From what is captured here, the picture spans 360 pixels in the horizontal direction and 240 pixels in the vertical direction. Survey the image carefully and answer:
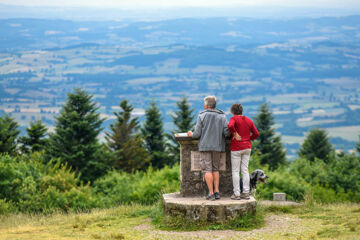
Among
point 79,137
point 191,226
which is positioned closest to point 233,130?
point 191,226

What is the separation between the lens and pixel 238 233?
961 centimetres

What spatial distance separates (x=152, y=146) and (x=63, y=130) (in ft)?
67.3

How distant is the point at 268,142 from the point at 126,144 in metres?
21.8

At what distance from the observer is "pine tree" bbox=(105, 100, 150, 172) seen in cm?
5466

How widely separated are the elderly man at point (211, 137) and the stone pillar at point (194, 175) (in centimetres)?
52

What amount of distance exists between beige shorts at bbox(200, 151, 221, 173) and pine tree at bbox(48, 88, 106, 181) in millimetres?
33269

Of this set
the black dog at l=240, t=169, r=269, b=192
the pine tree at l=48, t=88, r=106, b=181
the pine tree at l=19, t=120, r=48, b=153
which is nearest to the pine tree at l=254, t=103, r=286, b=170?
the pine tree at l=48, t=88, r=106, b=181

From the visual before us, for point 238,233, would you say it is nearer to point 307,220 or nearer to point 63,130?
point 307,220

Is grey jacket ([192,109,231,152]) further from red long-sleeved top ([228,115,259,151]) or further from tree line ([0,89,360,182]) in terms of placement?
tree line ([0,89,360,182])

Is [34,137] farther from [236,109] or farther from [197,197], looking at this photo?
[236,109]

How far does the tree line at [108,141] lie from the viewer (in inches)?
1756

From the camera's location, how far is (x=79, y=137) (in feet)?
151

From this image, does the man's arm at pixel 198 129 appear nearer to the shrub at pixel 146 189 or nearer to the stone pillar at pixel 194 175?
the stone pillar at pixel 194 175

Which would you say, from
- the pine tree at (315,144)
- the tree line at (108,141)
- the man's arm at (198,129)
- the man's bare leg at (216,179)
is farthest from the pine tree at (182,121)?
the man's arm at (198,129)
